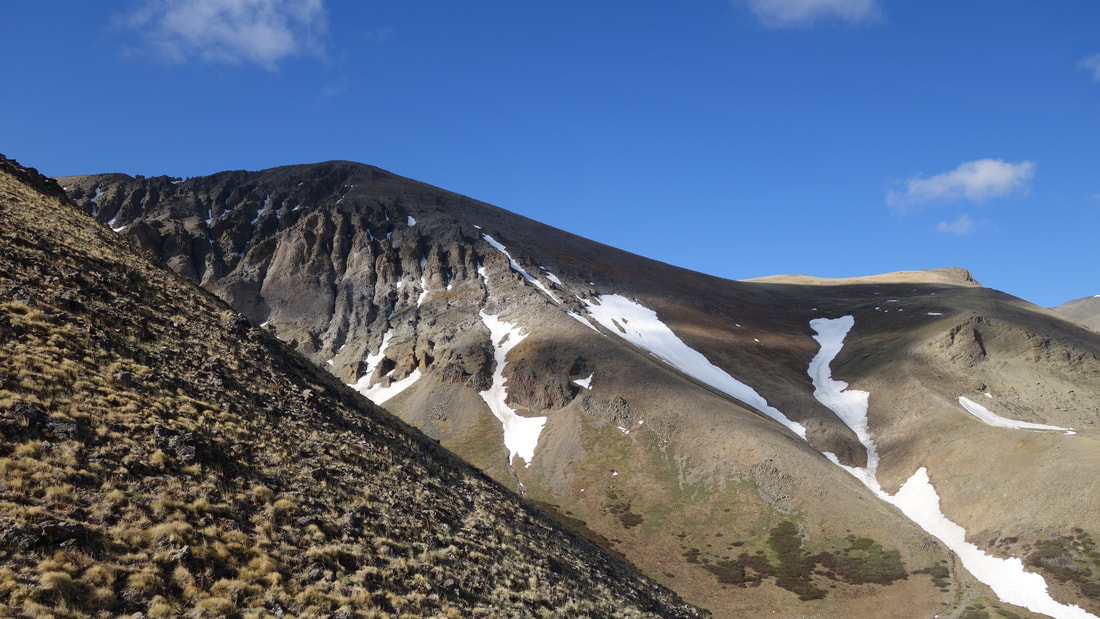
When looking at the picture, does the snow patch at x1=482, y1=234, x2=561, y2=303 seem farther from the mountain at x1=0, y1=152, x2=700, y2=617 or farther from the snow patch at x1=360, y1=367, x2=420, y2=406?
the mountain at x1=0, y1=152, x2=700, y2=617

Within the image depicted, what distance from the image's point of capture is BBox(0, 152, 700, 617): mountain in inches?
507

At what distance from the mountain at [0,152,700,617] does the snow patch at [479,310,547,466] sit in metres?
53.1

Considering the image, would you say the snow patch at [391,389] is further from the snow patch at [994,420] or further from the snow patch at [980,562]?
the snow patch at [994,420]

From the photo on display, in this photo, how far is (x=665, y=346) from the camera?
368 ft

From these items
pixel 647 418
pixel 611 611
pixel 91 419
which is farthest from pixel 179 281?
pixel 647 418

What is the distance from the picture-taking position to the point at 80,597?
37.3 feet

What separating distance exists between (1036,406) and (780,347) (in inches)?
1734

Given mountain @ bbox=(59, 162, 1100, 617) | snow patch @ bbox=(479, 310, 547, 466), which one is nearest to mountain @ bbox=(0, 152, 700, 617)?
mountain @ bbox=(59, 162, 1100, 617)

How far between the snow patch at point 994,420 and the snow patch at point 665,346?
22910 mm

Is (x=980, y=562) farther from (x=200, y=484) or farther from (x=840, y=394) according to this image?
(x=200, y=484)

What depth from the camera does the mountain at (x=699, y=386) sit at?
58.9 metres

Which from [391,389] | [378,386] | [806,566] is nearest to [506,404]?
[391,389]

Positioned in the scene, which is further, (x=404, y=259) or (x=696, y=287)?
(x=696, y=287)

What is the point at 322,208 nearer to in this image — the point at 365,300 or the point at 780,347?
the point at 365,300
